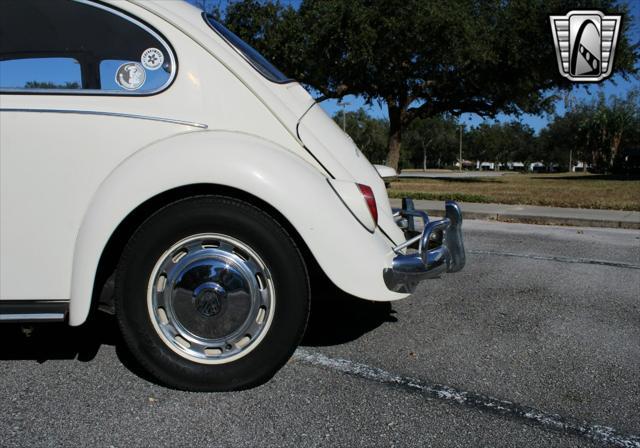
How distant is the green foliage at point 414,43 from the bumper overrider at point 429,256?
1565cm

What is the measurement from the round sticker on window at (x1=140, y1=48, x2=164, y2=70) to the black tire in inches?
27.1

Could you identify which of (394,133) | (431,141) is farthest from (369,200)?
(431,141)

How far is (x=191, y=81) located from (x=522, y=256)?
14.7 feet

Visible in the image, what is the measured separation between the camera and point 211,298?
7.57 feet

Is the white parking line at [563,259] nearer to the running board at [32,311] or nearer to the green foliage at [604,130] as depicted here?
the running board at [32,311]

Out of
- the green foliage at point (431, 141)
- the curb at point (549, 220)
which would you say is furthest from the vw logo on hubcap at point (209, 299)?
the green foliage at point (431, 141)

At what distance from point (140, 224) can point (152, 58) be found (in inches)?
31.0

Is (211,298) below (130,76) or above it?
below

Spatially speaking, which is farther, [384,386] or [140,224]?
[384,386]

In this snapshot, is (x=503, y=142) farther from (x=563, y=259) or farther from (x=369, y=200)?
(x=369, y=200)

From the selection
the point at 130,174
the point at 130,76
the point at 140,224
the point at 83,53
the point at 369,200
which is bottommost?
the point at 140,224

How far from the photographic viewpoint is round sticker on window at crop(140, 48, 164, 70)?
2.45 metres

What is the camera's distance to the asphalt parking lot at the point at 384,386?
207 centimetres

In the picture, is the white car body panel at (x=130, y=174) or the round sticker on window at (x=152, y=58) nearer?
the white car body panel at (x=130, y=174)
